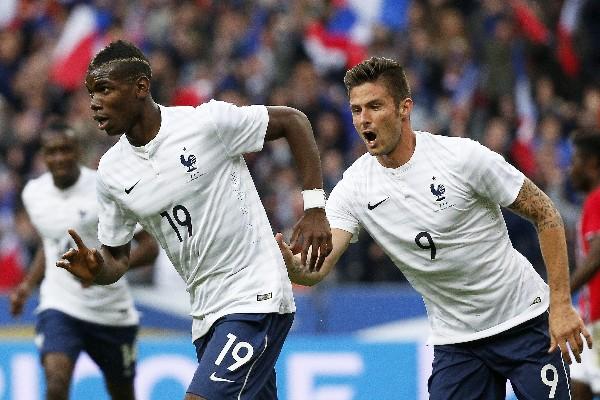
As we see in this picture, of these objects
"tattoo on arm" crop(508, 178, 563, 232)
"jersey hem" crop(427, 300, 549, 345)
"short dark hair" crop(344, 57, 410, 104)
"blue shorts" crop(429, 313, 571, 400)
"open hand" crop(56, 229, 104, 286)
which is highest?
"short dark hair" crop(344, 57, 410, 104)

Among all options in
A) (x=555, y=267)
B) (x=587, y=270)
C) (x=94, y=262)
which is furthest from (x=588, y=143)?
(x=94, y=262)

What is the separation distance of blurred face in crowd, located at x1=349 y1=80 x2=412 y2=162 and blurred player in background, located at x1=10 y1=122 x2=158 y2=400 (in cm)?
325

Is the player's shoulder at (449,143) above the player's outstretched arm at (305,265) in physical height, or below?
Answer: above

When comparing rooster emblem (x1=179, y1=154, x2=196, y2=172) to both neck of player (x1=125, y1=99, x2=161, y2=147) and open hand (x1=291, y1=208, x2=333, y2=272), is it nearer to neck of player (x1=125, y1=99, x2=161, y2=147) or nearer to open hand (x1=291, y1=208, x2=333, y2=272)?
neck of player (x1=125, y1=99, x2=161, y2=147)

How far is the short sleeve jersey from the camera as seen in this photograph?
8642mm

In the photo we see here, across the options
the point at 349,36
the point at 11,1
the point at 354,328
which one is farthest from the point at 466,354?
the point at 11,1

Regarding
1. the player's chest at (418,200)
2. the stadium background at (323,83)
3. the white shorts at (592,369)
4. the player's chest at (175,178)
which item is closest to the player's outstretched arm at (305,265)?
the player's chest at (418,200)

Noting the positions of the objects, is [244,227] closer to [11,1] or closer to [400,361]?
[400,361]

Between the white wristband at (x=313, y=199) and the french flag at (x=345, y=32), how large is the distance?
8.92 m

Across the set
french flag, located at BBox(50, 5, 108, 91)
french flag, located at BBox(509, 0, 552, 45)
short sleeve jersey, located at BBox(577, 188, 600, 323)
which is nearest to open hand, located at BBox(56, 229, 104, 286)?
short sleeve jersey, located at BBox(577, 188, 600, 323)

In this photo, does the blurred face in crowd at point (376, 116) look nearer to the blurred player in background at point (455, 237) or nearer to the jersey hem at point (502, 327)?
the blurred player in background at point (455, 237)

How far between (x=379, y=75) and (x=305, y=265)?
1.00 meters

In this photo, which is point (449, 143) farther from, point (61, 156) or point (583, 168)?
point (61, 156)

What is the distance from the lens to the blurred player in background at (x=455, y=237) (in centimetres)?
630
